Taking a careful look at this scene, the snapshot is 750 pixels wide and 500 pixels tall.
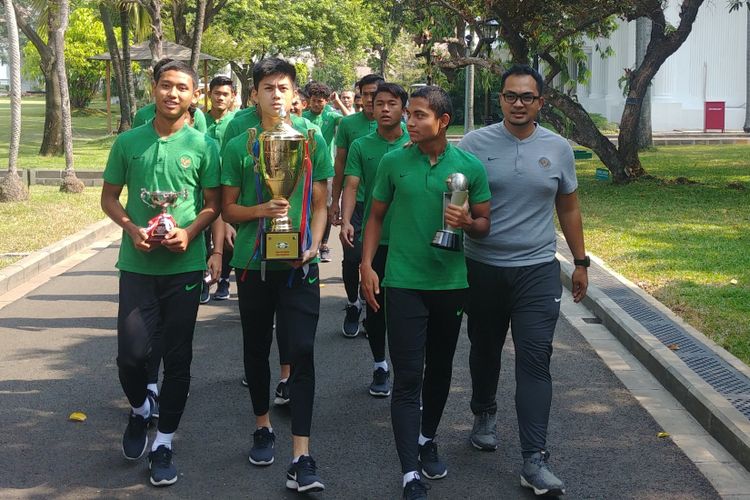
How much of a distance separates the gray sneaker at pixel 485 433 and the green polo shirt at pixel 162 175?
1646mm

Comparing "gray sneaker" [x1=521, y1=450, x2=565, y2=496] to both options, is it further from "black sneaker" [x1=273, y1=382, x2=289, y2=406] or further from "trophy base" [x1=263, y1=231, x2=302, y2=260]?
"black sneaker" [x1=273, y1=382, x2=289, y2=406]

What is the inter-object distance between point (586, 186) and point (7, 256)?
39.1ft

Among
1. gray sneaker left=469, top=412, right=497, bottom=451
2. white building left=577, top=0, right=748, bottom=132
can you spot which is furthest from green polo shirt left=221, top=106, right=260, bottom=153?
white building left=577, top=0, right=748, bottom=132

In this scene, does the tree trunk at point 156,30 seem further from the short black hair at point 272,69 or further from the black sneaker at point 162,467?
the black sneaker at point 162,467

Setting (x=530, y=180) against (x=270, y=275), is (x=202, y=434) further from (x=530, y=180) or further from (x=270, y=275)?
(x=530, y=180)

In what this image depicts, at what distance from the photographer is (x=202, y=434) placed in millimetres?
6262

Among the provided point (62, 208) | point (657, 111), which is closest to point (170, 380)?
point (62, 208)

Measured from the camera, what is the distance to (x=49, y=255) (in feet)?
41.8

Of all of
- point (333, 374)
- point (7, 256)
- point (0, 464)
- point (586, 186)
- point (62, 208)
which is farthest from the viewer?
point (586, 186)

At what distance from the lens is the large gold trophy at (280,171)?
527 cm

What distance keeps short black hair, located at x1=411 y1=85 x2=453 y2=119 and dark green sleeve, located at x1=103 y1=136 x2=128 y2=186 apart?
139cm

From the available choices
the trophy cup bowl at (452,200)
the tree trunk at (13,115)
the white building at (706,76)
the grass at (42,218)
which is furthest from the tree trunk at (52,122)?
the white building at (706,76)

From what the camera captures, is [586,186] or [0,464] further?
[586,186]

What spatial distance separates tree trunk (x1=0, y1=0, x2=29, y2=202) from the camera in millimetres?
17250
